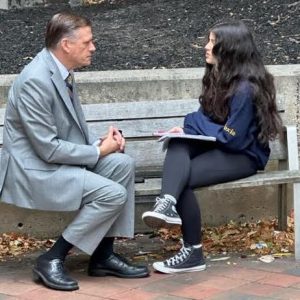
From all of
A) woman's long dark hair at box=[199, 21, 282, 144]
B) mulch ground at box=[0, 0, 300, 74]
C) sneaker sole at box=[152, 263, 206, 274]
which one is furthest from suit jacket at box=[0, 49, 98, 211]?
mulch ground at box=[0, 0, 300, 74]

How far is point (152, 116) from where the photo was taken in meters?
5.57

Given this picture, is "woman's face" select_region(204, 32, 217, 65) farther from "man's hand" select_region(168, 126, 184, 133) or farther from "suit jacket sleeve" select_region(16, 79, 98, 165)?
"suit jacket sleeve" select_region(16, 79, 98, 165)

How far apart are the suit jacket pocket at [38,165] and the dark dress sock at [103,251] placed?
538mm

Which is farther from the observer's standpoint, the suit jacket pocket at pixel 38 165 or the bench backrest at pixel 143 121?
the bench backrest at pixel 143 121

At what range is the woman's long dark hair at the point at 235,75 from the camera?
5133 millimetres

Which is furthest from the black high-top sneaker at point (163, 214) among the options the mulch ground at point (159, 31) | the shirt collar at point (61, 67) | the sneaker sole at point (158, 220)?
the mulch ground at point (159, 31)

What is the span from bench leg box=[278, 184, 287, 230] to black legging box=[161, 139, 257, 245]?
760 mm

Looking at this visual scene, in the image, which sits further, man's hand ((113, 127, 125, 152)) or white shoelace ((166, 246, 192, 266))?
white shoelace ((166, 246, 192, 266))

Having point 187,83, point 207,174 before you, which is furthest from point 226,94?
point 187,83

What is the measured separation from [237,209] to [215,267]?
90 cm

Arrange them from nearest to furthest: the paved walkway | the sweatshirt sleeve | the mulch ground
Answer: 1. the paved walkway
2. the sweatshirt sleeve
3. the mulch ground

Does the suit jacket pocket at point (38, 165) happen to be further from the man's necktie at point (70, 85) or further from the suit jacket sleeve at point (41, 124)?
the man's necktie at point (70, 85)

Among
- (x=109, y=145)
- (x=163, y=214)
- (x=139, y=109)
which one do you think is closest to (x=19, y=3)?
(x=139, y=109)

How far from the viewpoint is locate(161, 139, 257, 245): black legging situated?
16.7 feet
